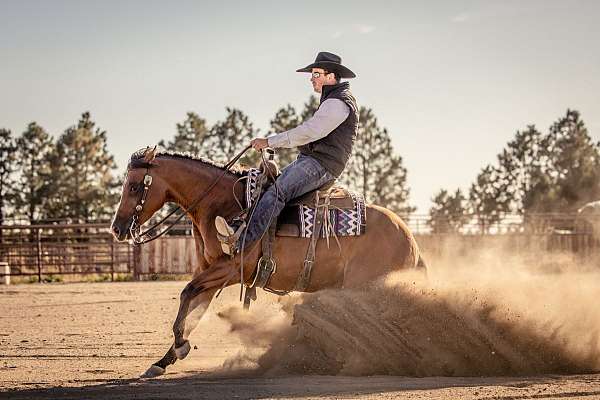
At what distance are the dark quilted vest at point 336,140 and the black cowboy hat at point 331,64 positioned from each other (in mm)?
109

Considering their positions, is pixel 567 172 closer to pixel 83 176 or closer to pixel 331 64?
pixel 83 176

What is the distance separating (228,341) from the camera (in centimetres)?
1022

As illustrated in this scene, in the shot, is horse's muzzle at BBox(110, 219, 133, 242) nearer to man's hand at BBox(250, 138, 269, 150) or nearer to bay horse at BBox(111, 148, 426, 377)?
bay horse at BBox(111, 148, 426, 377)

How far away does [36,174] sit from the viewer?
4888 centimetres

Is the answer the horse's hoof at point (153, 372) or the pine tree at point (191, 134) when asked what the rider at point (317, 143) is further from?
the pine tree at point (191, 134)

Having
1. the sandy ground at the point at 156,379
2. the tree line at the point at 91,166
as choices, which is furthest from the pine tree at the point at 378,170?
the sandy ground at the point at 156,379

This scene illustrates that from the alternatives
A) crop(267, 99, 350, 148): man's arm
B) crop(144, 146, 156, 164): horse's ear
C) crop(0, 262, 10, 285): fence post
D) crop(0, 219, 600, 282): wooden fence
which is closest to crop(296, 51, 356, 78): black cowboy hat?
crop(267, 99, 350, 148): man's arm

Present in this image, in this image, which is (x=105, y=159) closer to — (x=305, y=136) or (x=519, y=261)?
(x=519, y=261)

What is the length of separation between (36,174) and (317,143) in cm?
4401

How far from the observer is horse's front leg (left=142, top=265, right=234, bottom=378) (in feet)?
24.4

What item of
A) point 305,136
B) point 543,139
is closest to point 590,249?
point 543,139

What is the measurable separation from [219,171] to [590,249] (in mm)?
25980

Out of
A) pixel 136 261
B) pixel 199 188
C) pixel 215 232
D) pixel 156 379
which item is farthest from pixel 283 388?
pixel 136 261

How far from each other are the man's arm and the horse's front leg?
1321 mm
